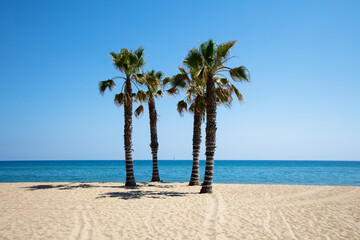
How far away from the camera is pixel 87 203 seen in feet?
40.8

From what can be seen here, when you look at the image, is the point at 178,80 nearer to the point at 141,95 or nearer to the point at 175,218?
the point at 141,95

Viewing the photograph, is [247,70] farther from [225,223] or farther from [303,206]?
[225,223]

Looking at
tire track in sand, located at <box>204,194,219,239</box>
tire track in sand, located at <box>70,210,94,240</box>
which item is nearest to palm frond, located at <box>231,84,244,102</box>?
tire track in sand, located at <box>204,194,219,239</box>

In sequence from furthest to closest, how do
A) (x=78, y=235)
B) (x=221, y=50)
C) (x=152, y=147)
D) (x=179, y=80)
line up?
(x=152, y=147)
(x=179, y=80)
(x=221, y=50)
(x=78, y=235)

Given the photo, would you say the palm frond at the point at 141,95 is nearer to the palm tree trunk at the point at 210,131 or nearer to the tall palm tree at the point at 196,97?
the tall palm tree at the point at 196,97

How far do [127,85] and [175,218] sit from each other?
41.5 ft

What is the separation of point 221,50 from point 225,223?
32.9 feet

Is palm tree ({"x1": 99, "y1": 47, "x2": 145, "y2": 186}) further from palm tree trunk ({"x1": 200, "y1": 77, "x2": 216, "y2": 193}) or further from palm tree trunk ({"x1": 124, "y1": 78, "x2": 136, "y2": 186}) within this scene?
palm tree trunk ({"x1": 200, "y1": 77, "x2": 216, "y2": 193})

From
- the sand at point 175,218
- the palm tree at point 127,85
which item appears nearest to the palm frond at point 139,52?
the palm tree at point 127,85

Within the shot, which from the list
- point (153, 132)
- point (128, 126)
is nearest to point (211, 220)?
point (128, 126)

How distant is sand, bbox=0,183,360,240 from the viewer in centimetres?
758

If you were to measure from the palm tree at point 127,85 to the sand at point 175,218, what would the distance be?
5983mm

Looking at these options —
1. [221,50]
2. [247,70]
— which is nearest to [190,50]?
[221,50]

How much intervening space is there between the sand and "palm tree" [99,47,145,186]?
19.6 feet
